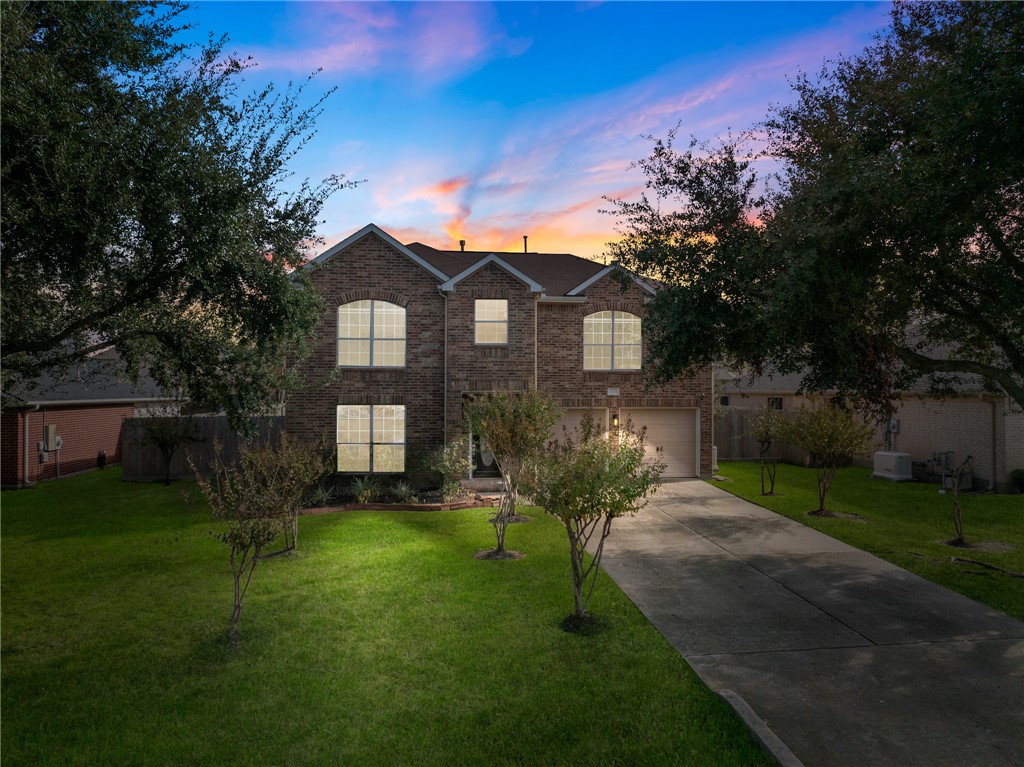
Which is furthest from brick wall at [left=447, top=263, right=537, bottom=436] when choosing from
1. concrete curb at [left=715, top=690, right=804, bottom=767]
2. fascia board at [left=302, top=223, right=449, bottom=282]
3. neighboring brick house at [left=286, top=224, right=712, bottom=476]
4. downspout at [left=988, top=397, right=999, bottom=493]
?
downspout at [left=988, top=397, right=999, bottom=493]

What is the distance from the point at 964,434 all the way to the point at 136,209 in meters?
22.9

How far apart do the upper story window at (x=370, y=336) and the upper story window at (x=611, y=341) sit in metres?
6.03

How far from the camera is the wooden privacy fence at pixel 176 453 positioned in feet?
69.9

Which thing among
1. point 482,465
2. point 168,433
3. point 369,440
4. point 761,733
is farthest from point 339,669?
point 168,433

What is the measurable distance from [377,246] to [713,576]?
530 inches

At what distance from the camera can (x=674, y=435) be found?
69.8 ft

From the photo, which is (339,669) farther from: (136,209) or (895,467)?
(895,467)

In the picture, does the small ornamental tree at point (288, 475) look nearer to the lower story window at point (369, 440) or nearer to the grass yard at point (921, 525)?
the lower story window at point (369, 440)

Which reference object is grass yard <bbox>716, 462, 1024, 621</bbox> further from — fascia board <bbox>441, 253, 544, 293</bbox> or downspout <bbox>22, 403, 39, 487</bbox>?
downspout <bbox>22, 403, 39, 487</bbox>

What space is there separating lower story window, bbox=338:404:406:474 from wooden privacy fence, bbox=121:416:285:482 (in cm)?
350

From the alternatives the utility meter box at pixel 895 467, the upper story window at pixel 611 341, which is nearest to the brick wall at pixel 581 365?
the upper story window at pixel 611 341

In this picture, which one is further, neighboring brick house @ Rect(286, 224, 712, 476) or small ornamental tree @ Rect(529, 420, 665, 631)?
neighboring brick house @ Rect(286, 224, 712, 476)

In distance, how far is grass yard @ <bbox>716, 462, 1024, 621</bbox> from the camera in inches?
405

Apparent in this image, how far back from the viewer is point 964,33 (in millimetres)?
9531
